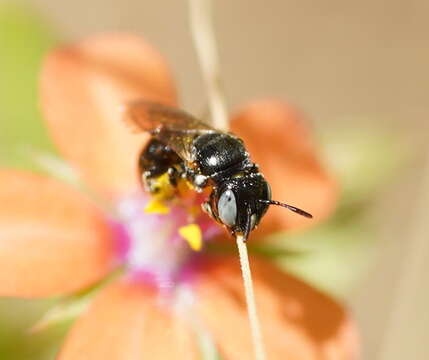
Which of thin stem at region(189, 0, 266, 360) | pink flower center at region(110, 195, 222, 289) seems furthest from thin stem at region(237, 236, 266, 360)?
pink flower center at region(110, 195, 222, 289)

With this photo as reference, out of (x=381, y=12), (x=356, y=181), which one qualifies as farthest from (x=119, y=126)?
(x=381, y=12)

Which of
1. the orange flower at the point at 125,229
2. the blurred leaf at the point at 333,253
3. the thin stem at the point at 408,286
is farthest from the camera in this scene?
the thin stem at the point at 408,286

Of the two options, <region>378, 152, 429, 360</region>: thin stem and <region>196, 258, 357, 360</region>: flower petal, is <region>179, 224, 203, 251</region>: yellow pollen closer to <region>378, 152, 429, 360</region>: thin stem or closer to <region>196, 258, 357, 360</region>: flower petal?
<region>196, 258, 357, 360</region>: flower petal

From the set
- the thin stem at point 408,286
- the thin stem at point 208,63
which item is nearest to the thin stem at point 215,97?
the thin stem at point 208,63

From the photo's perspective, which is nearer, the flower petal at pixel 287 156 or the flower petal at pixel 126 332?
the flower petal at pixel 126 332

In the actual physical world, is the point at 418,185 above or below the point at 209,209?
below

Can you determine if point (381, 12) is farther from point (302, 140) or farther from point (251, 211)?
point (251, 211)

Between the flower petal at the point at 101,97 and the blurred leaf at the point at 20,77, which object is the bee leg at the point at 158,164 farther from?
the blurred leaf at the point at 20,77
